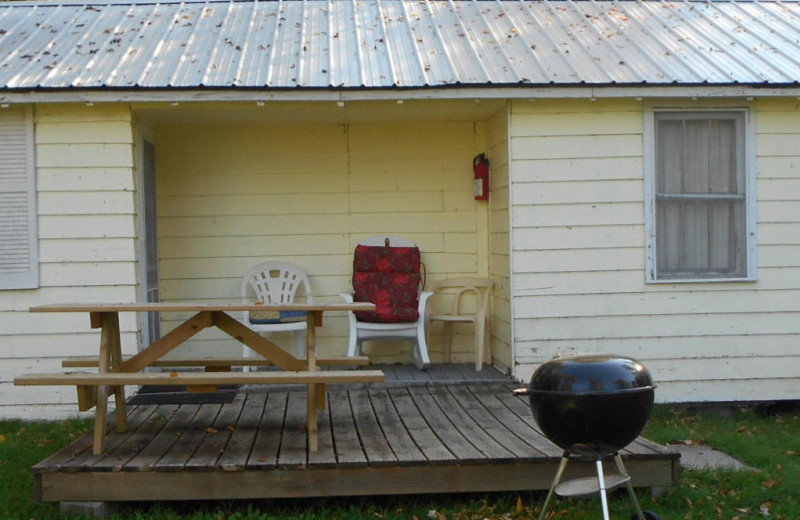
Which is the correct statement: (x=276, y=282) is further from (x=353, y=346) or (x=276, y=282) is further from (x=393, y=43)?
(x=393, y=43)

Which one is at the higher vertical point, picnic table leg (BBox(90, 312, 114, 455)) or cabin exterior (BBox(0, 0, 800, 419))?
cabin exterior (BBox(0, 0, 800, 419))

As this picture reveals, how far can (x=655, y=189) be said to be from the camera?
22.2 ft

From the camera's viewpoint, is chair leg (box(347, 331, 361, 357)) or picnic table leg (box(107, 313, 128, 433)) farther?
chair leg (box(347, 331, 361, 357))

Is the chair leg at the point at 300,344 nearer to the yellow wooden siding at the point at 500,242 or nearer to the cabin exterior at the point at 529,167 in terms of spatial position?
the cabin exterior at the point at 529,167

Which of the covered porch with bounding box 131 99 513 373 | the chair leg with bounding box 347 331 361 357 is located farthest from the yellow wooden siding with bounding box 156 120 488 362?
the chair leg with bounding box 347 331 361 357

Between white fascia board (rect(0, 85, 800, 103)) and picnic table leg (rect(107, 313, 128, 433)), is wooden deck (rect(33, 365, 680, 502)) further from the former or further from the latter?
white fascia board (rect(0, 85, 800, 103))

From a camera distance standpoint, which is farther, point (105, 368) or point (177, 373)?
point (105, 368)

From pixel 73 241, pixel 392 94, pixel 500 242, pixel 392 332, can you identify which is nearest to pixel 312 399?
pixel 392 332

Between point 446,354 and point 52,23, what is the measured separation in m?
4.45

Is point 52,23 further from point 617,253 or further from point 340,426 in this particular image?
A: point 617,253

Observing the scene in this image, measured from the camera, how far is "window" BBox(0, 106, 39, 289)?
6422mm

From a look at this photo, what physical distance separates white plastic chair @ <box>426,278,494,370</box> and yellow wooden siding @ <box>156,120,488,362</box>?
0.14 m

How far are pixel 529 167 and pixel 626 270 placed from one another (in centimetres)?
105

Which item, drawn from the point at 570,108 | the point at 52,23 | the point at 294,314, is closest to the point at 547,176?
the point at 570,108
